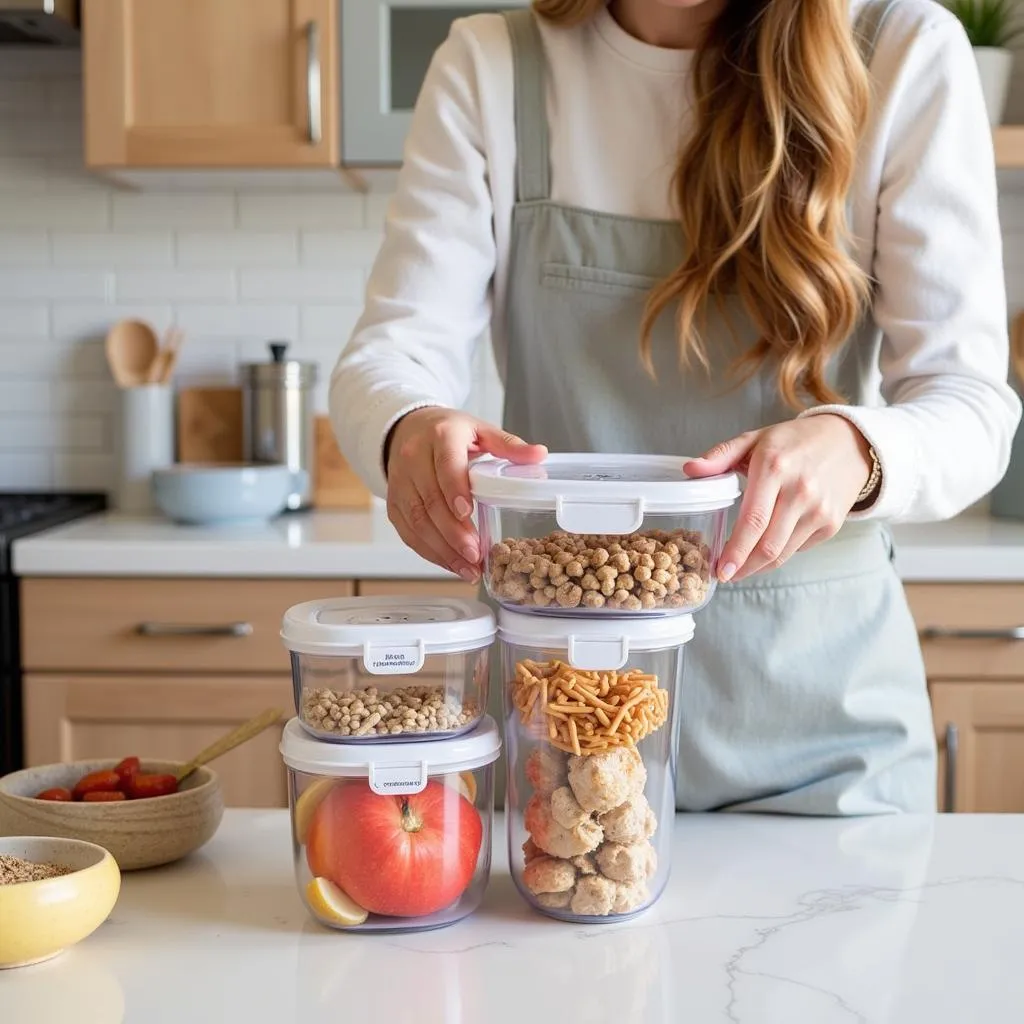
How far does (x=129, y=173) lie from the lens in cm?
255

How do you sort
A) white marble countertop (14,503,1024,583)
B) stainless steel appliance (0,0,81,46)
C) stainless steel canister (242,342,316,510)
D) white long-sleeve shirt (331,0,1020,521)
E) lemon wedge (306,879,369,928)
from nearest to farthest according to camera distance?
lemon wedge (306,879,369,928), white long-sleeve shirt (331,0,1020,521), white marble countertop (14,503,1024,583), stainless steel appliance (0,0,81,46), stainless steel canister (242,342,316,510)

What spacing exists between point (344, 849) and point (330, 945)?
0.06 metres

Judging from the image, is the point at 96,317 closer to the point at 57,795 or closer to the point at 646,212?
the point at 646,212

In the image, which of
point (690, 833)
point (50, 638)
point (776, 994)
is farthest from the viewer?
point (50, 638)

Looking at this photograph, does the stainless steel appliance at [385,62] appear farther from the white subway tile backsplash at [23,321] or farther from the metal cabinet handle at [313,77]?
the white subway tile backsplash at [23,321]

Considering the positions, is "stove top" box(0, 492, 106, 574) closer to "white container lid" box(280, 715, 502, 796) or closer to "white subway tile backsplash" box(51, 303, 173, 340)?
"white subway tile backsplash" box(51, 303, 173, 340)

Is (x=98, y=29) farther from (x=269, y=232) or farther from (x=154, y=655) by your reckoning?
(x=154, y=655)

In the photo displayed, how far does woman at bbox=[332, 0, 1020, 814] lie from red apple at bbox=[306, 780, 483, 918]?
0.92 ft

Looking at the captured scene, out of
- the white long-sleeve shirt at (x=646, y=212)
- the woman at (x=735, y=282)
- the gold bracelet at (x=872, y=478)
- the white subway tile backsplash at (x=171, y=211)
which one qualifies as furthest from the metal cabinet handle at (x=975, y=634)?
the white subway tile backsplash at (x=171, y=211)

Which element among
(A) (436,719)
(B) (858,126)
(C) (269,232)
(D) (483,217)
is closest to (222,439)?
(C) (269,232)

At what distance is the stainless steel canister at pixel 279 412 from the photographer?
2623 millimetres

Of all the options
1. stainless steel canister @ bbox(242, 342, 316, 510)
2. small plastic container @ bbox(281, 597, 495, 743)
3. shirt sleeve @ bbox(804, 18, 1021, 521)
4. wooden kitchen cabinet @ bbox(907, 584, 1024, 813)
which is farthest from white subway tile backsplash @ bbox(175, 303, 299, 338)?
small plastic container @ bbox(281, 597, 495, 743)

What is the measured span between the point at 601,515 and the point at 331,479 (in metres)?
1.95

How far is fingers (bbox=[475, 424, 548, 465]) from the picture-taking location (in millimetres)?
914
